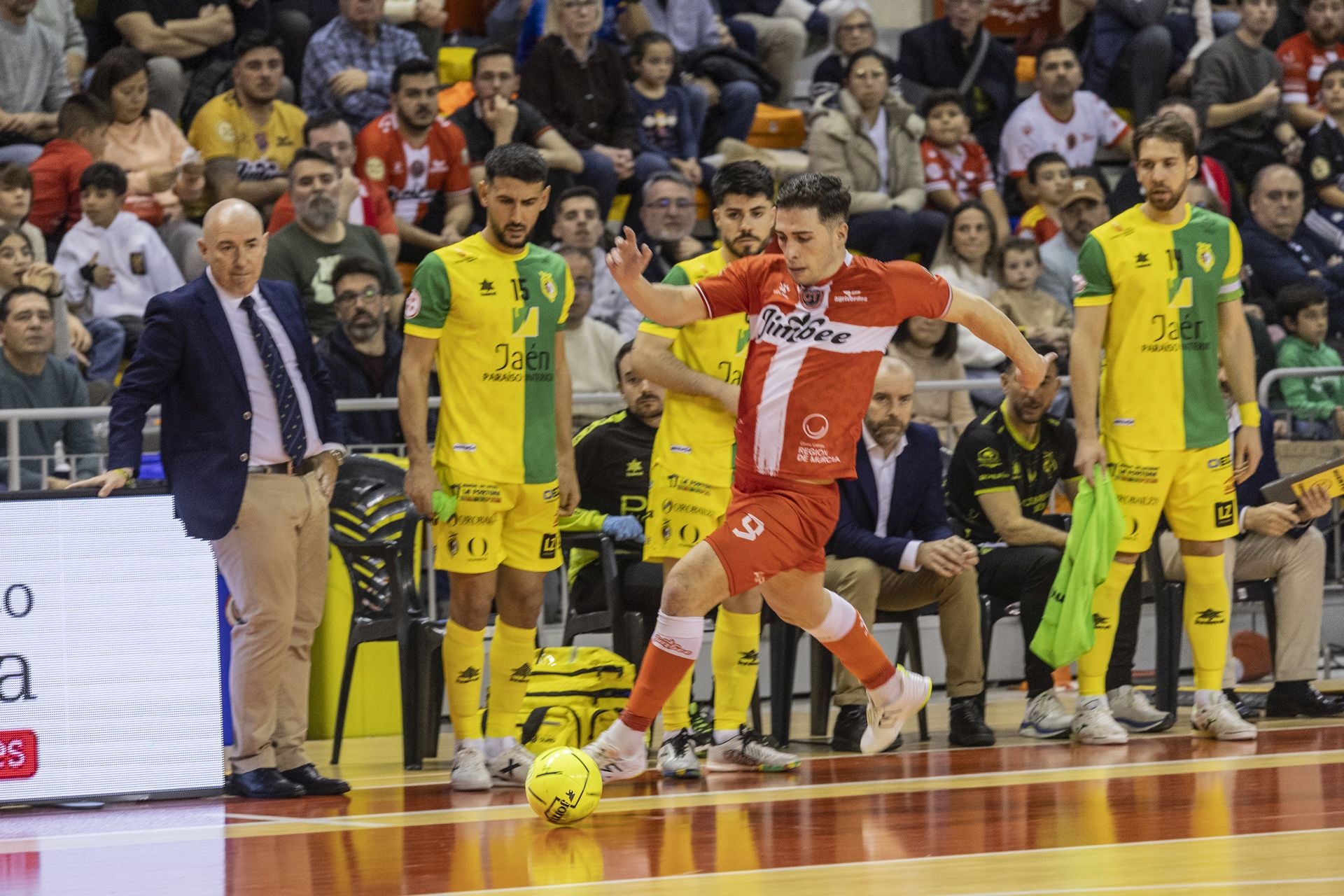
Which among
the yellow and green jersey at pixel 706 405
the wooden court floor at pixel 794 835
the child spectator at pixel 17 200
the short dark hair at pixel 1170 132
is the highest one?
the child spectator at pixel 17 200

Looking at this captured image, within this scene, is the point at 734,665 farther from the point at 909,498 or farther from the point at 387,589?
the point at 387,589

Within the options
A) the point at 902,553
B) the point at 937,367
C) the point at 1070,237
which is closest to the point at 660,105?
the point at 1070,237

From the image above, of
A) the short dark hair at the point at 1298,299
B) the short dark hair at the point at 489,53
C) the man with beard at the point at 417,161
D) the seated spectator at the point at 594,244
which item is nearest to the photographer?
the seated spectator at the point at 594,244

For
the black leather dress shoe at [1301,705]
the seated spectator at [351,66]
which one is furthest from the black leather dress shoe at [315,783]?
the seated spectator at [351,66]

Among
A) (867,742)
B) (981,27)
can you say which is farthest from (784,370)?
(981,27)

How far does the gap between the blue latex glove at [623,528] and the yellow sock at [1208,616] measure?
242cm

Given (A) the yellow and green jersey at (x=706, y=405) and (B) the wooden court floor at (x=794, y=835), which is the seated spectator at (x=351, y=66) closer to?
(A) the yellow and green jersey at (x=706, y=405)

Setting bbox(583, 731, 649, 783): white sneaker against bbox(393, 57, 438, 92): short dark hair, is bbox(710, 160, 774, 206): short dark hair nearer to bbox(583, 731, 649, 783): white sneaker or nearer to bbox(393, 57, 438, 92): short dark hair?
bbox(583, 731, 649, 783): white sneaker

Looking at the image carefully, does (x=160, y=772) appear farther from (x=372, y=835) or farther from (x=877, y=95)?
(x=877, y=95)

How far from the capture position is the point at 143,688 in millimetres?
6883

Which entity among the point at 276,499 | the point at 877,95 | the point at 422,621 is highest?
the point at 877,95

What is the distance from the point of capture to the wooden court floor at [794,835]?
15.6 ft

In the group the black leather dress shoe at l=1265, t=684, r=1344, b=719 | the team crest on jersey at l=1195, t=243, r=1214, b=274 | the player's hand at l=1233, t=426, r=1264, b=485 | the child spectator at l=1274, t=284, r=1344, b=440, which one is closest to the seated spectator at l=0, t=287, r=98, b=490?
the team crest on jersey at l=1195, t=243, r=1214, b=274

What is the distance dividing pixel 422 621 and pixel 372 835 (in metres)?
2.38
